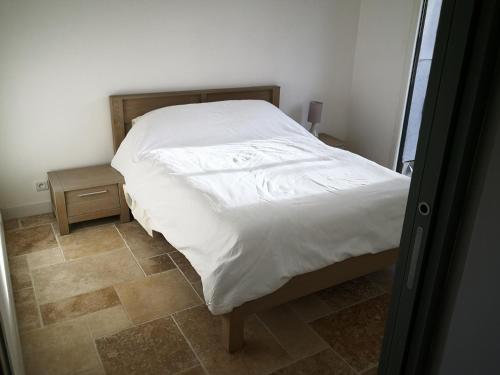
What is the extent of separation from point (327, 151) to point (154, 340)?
6.15 ft

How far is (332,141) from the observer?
4242mm

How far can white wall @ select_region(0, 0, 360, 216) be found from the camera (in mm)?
3025

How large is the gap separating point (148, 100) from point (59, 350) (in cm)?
206

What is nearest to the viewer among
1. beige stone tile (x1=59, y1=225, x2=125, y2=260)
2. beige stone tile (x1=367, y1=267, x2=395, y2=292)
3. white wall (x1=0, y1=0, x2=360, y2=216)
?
beige stone tile (x1=367, y1=267, x2=395, y2=292)

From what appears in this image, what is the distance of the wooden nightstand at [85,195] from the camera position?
9.97 ft

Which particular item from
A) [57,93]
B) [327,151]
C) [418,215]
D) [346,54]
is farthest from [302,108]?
[418,215]

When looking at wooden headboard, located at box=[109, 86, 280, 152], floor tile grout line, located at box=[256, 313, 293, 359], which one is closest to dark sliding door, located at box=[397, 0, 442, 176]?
wooden headboard, located at box=[109, 86, 280, 152]

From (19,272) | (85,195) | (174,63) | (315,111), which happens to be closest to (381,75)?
(315,111)

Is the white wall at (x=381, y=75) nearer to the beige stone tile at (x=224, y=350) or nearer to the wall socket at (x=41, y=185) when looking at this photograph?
the beige stone tile at (x=224, y=350)

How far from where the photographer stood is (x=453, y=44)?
83cm

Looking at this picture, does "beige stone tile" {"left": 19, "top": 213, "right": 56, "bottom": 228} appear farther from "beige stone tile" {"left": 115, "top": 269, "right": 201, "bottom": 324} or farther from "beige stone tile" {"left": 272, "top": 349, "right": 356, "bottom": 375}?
"beige stone tile" {"left": 272, "top": 349, "right": 356, "bottom": 375}

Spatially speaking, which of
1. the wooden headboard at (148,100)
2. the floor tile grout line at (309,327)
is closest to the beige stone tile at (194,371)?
the floor tile grout line at (309,327)

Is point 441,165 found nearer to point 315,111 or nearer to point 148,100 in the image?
point 148,100

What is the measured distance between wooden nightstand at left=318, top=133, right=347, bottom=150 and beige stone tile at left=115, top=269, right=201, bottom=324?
7.06 ft
